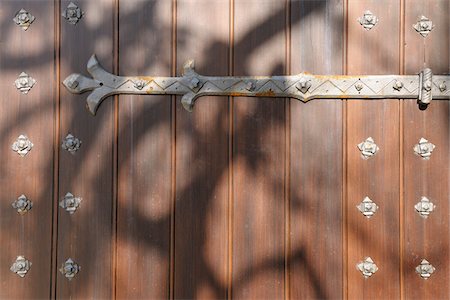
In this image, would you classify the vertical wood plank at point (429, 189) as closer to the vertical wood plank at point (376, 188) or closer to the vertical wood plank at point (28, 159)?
the vertical wood plank at point (376, 188)

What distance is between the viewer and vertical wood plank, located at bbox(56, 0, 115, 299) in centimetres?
98

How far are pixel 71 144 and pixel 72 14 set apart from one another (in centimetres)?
32

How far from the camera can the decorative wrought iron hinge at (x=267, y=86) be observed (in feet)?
3.13

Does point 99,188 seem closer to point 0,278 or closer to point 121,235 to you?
point 121,235

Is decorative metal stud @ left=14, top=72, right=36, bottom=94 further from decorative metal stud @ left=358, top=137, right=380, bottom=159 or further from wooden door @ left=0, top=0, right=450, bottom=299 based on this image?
decorative metal stud @ left=358, top=137, right=380, bottom=159

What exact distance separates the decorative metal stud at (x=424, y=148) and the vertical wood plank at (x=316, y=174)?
18 centimetres

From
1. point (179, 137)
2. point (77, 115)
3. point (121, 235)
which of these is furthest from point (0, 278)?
point (179, 137)

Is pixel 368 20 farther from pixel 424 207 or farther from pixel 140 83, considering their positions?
pixel 140 83

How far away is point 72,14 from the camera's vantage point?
3.28 feet

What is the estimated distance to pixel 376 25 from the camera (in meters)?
0.98

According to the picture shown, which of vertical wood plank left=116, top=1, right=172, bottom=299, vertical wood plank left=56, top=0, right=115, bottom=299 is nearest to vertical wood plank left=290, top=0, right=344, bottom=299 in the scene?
vertical wood plank left=116, top=1, right=172, bottom=299

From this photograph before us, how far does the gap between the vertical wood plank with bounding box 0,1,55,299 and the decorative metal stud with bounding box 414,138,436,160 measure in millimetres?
881

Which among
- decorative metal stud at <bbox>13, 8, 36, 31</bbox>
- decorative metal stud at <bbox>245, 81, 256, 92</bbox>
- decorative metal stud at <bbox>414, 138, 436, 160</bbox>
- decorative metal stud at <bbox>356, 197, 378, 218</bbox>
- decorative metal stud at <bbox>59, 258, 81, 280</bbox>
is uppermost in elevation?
decorative metal stud at <bbox>13, 8, 36, 31</bbox>

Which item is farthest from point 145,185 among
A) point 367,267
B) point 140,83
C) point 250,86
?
point 367,267
